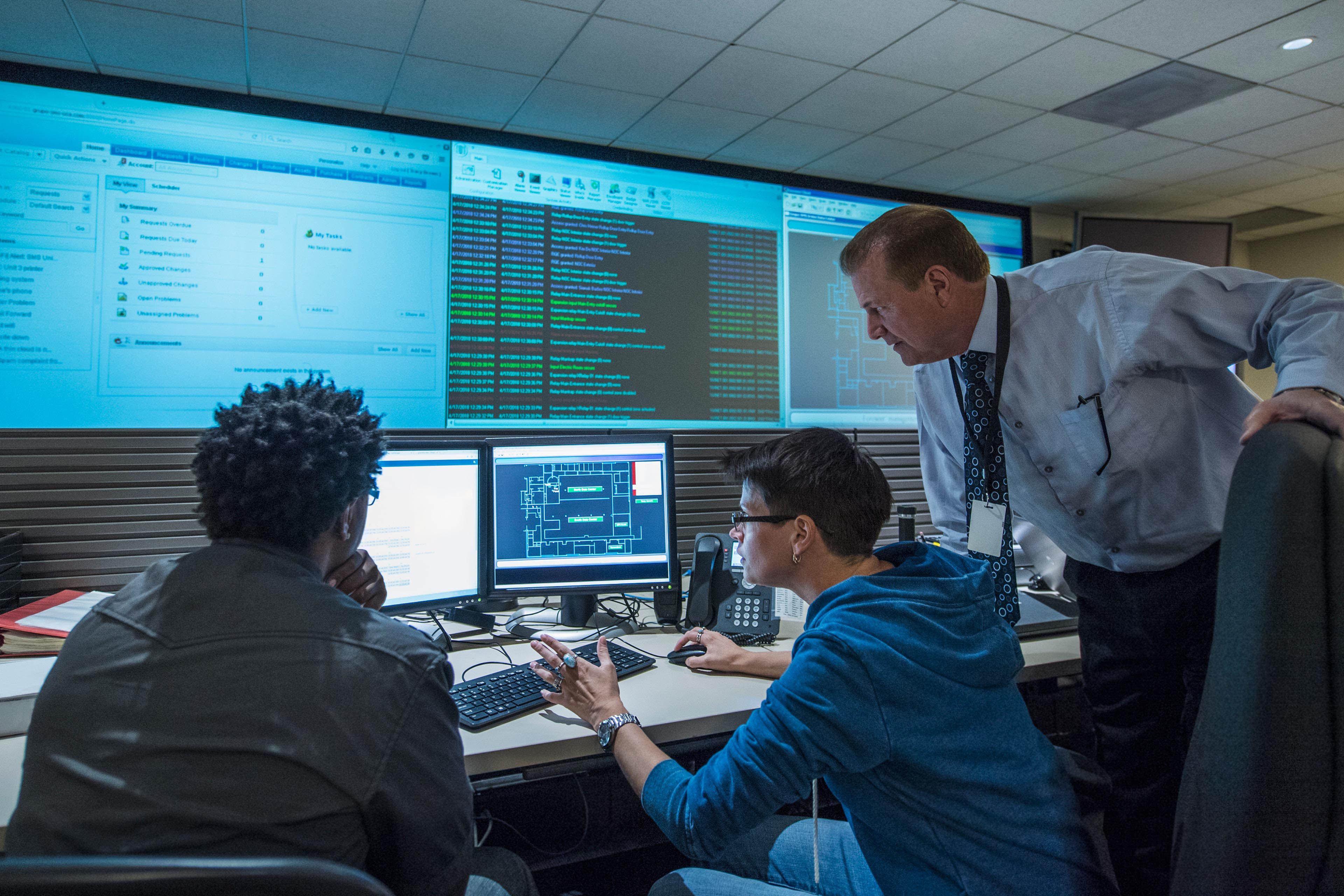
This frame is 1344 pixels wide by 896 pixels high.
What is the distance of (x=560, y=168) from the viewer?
105 inches

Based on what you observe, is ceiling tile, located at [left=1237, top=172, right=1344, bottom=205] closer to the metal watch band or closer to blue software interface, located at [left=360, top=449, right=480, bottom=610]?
the metal watch band

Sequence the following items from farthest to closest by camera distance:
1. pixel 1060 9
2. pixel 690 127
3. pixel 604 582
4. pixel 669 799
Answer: pixel 690 127 < pixel 1060 9 < pixel 604 582 < pixel 669 799

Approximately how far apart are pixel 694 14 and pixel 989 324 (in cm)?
135

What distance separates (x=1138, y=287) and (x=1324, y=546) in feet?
2.87

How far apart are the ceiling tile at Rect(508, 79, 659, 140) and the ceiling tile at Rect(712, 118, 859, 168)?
49cm

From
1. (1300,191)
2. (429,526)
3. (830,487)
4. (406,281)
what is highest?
(1300,191)

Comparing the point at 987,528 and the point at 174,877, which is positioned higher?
the point at 987,528

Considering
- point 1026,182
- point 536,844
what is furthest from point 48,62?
point 1026,182

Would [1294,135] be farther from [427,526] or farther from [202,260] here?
[202,260]

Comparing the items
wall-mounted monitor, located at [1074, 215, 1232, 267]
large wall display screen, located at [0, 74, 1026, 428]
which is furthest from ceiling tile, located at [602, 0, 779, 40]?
wall-mounted monitor, located at [1074, 215, 1232, 267]

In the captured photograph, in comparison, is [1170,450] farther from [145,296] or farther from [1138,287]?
[145,296]

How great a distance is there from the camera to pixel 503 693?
1.34 metres

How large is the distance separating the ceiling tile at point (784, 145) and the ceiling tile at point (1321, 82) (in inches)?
62.9

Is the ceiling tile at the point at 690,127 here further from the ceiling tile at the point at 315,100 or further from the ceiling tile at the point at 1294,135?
the ceiling tile at the point at 1294,135
